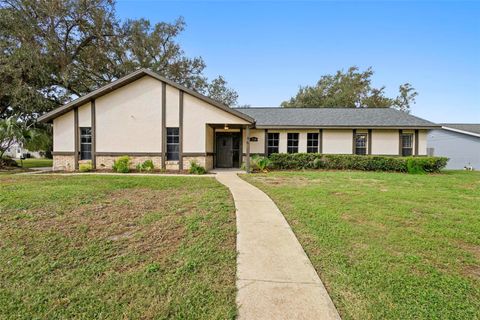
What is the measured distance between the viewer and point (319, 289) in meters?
2.55

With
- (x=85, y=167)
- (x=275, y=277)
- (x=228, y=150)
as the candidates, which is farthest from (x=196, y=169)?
Answer: (x=275, y=277)

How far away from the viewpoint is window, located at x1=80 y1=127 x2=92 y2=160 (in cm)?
1322

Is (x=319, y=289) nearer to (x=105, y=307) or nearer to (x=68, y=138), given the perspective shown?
(x=105, y=307)

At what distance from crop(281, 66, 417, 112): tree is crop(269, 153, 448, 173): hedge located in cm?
2070

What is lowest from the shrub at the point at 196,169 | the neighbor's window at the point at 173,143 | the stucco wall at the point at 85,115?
the shrub at the point at 196,169

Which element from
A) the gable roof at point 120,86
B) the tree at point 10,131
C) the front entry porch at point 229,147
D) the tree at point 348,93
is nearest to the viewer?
the gable roof at point 120,86

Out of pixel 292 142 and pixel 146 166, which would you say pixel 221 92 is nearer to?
pixel 292 142

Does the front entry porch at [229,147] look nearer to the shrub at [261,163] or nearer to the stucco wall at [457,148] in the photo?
the shrub at [261,163]

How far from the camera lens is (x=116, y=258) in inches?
127

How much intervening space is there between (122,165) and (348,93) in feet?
99.8

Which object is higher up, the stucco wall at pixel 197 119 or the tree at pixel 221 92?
the tree at pixel 221 92

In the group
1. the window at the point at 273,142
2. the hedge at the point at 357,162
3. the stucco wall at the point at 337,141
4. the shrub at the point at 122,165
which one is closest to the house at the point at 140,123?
the shrub at the point at 122,165

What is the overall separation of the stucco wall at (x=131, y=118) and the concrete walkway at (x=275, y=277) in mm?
9972

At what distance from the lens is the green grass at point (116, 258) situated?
89.0 inches
